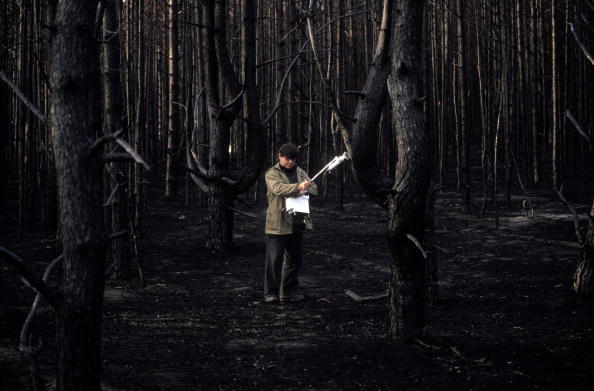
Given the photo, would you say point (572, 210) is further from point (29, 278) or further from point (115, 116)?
point (29, 278)

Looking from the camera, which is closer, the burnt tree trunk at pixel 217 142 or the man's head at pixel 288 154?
the man's head at pixel 288 154

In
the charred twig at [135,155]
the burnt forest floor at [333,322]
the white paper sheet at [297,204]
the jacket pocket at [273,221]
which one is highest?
the charred twig at [135,155]

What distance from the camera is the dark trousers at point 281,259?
738 cm

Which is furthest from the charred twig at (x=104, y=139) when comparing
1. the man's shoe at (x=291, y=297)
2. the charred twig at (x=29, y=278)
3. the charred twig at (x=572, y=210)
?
the charred twig at (x=572, y=210)

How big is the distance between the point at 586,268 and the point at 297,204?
10.0 feet

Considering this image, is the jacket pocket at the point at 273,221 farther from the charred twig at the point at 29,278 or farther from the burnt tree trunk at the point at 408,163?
the charred twig at the point at 29,278

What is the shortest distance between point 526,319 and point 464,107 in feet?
27.6

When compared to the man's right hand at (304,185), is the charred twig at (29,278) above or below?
below

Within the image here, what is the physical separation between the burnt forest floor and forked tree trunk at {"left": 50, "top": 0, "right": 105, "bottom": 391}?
181 centimetres

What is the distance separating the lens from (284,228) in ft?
23.9

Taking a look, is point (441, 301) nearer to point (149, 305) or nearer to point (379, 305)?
point (379, 305)

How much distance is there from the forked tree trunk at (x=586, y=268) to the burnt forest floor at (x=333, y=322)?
0.54 feet

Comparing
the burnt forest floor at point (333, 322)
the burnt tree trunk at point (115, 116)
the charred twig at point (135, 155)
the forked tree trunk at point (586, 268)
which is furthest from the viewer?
the burnt tree trunk at point (115, 116)

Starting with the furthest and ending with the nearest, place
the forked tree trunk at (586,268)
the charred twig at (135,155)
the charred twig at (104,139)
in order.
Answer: the forked tree trunk at (586,268) → the charred twig at (104,139) → the charred twig at (135,155)
